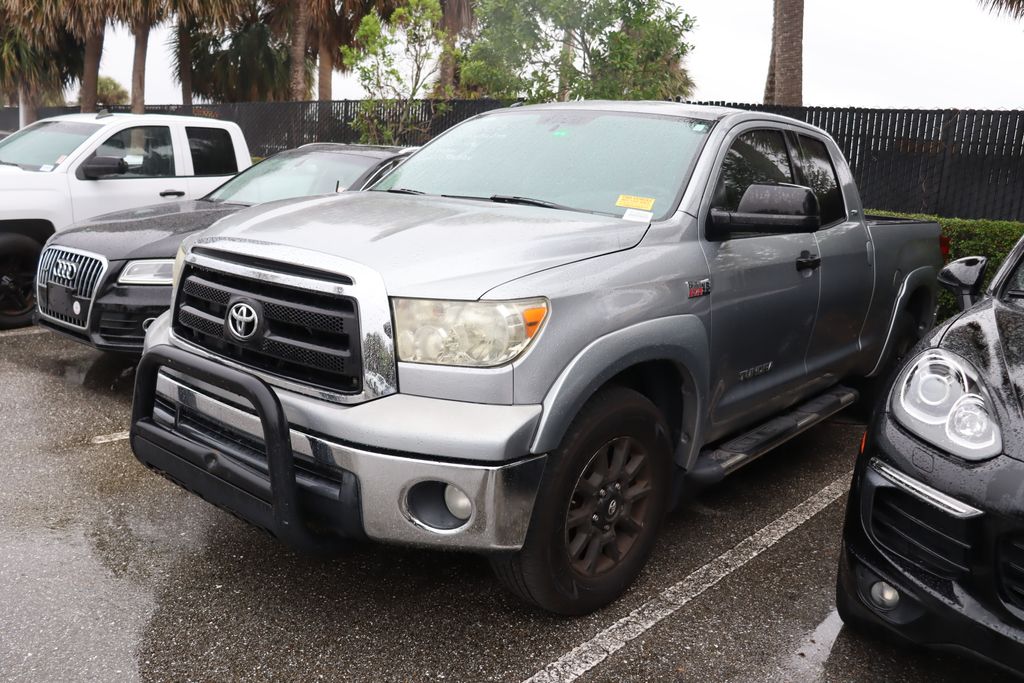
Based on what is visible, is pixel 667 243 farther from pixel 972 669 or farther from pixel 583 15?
pixel 583 15

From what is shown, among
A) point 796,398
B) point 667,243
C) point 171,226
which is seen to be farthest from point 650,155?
point 171,226

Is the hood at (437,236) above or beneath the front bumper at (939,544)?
above

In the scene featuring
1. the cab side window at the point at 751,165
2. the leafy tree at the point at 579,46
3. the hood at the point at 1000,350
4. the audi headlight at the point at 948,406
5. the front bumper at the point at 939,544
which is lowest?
the front bumper at the point at 939,544

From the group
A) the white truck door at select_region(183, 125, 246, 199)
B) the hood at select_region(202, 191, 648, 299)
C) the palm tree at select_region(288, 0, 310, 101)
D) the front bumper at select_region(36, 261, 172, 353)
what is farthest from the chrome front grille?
the palm tree at select_region(288, 0, 310, 101)

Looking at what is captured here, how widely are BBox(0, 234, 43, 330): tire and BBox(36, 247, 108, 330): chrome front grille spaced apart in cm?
123

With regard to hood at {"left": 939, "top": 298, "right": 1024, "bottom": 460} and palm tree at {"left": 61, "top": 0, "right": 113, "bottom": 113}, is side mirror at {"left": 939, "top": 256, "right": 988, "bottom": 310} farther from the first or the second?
palm tree at {"left": 61, "top": 0, "right": 113, "bottom": 113}

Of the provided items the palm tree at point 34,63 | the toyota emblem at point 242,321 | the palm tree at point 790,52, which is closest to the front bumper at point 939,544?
the toyota emblem at point 242,321

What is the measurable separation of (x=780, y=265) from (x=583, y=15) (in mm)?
7571

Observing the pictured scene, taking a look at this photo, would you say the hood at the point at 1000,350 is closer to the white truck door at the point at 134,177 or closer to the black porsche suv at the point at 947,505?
the black porsche suv at the point at 947,505

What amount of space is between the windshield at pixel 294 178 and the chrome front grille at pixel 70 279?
1.41 metres

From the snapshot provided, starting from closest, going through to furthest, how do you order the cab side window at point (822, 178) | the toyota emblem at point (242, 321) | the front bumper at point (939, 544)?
the front bumper at point (939, 544) → the toyota emblem at point (242, 321) → the cab side window at point (822, 178)

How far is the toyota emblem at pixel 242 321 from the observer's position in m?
3.07

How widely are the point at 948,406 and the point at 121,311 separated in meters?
4.56

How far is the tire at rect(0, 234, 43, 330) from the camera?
705cm
